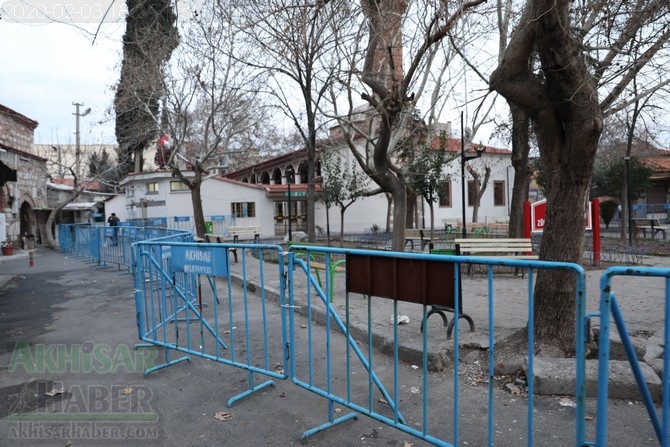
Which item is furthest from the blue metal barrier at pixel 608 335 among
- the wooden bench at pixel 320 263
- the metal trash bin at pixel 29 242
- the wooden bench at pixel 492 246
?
the metal trash bin at pixel 29 242

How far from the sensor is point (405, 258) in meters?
3.24

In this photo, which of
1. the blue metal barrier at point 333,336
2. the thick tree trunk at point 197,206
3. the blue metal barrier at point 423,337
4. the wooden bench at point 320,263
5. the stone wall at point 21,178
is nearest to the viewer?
the blue metal barrier at point 423,337

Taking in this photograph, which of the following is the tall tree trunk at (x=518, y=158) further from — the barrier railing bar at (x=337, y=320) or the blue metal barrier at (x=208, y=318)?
the barrier railing bar at (x=337, y=320)

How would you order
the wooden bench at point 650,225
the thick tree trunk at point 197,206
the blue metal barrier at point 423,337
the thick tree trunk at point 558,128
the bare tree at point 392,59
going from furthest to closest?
the thick tree trunk at point 197,206 < the wooden bench at point 650,225 < the bare tree at point 392,59 < the thick tree trunk at point 558,128 < the blue metal barrier at point 423,337

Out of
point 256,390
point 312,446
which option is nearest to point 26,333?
point 256,390

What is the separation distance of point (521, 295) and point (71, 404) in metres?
7.10

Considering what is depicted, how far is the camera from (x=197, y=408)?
403 cm

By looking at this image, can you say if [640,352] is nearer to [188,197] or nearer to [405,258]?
[405,258]

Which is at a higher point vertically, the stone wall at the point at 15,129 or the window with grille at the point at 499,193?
the stone wall at the point at 15,129

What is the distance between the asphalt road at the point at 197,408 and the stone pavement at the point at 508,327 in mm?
192

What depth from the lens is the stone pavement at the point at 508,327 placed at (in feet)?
13.3

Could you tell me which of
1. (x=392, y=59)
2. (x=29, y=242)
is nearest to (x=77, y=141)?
(x=29, y=242)

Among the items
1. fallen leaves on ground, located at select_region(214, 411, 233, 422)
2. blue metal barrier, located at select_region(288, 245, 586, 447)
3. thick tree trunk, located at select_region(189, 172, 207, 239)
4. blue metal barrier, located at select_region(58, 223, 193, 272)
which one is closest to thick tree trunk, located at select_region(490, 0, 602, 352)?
blue metal barrier, located at select_region(288, 245, 586, 447)

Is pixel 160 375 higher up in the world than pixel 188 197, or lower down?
lower down
